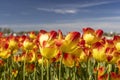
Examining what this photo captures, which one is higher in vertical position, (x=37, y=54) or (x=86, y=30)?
(x=86, y=30)

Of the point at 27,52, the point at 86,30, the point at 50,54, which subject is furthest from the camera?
the point at 27,52

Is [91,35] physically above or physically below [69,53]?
above

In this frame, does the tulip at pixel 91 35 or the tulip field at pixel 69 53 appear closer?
the tulip field at pixel 69 53

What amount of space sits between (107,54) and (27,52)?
1.35m

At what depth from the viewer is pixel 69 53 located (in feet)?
9.53

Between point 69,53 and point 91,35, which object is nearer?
point 69,53

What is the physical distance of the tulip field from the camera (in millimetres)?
2838

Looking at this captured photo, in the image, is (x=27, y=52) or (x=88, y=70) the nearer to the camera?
(x=88, y=70)

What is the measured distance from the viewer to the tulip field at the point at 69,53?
2.84 m

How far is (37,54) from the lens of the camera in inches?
168

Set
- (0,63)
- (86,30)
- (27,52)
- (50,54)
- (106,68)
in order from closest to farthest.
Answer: (50,54) → (106,68) → (86,30) → (27,52) → (0,63)

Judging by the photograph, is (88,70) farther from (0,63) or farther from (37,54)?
(0,63)

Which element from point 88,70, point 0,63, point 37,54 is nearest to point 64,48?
point 88,70

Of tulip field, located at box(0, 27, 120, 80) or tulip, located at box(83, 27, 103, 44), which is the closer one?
tulip field, located at box(0, 27, 120, 80)
